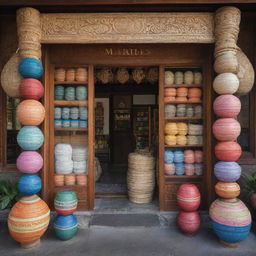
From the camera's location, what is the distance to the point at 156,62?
11.6ft

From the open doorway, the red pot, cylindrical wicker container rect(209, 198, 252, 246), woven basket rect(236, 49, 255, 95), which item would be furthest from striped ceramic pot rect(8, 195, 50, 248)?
the open doorway

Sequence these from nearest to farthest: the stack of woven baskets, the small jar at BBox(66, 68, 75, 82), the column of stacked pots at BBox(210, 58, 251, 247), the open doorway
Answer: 1. the column of stacked pots at BBox(210, 58, 251, 247)
2. the small jar at BBox(66, 68, 75, 82)
3. the stack of woven baskets
4. the open doorway

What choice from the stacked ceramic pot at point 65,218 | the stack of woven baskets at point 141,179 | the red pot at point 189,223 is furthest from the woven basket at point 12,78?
the red pot at point 189,223

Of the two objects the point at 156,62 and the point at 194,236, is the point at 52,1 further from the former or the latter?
the point at 194,236

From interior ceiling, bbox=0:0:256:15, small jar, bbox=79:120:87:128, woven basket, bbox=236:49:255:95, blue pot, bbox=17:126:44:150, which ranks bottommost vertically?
blue pot, bbox=17:126:44:150

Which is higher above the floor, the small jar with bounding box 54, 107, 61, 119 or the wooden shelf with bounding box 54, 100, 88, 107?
the wooden shelf with bounding box 54, 100, 88, 107

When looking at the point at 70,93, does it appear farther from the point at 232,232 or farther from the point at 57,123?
the point at 232,232

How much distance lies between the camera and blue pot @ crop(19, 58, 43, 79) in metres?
2.84

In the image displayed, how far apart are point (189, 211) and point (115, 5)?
3.15 metres

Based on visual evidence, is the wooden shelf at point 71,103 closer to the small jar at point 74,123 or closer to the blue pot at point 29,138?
the small jar at point 74,123

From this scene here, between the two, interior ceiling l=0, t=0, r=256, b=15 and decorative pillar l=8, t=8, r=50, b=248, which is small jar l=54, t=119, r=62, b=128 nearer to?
decorative pillar l=8, t=8, r=50, b=248

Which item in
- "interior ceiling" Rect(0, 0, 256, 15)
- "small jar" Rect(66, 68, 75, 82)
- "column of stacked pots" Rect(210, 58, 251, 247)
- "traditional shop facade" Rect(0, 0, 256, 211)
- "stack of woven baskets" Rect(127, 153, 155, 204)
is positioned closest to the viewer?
"column of stacked pots" Rect(210, 58, 251, 247)

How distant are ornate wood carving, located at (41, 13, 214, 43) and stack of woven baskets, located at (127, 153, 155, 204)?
2.11 metres

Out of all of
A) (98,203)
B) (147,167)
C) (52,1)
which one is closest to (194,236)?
(147,167)
